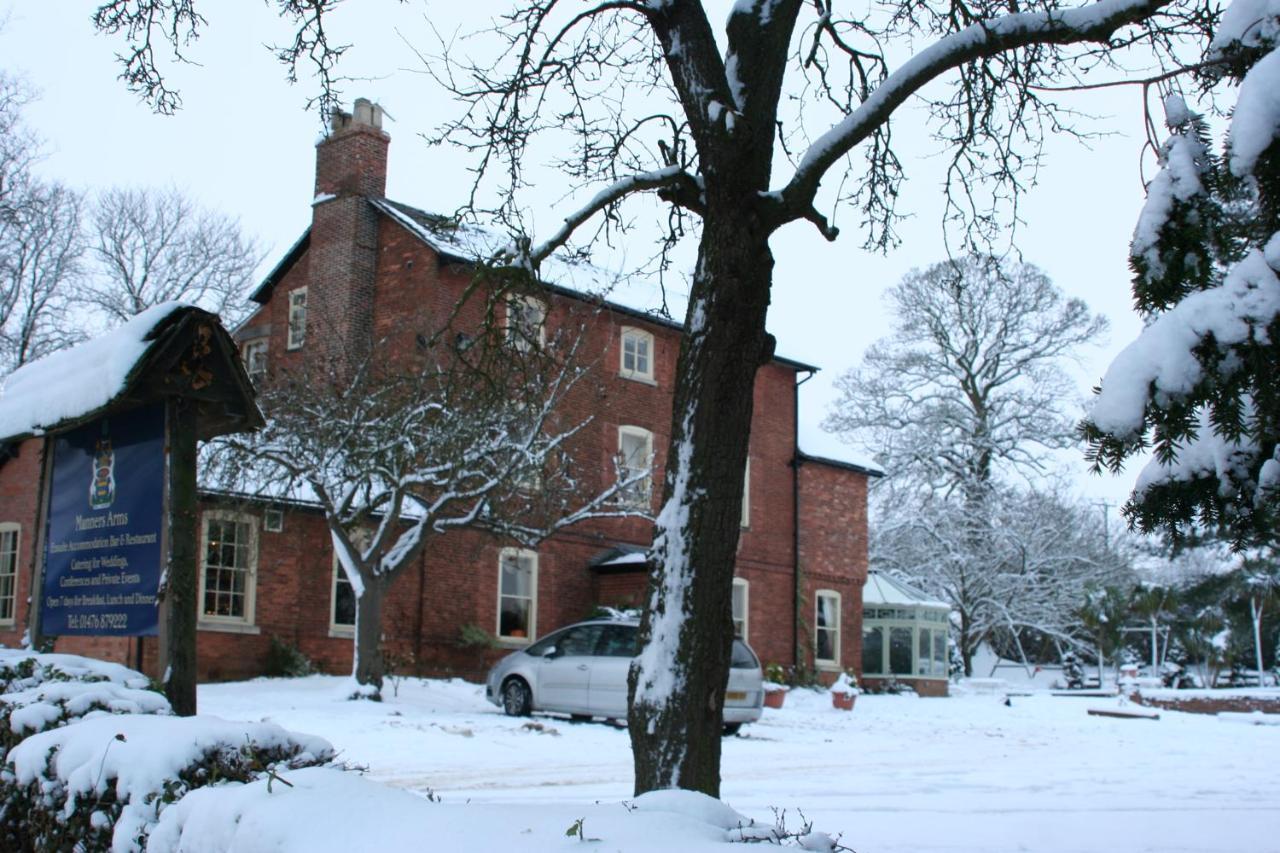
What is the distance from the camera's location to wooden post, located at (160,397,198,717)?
665 centimetres

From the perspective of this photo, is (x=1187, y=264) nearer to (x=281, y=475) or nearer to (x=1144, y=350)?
(x=1144, y=350)

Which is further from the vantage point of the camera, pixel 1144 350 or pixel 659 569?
pixel 659 569

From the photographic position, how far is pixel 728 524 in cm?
580

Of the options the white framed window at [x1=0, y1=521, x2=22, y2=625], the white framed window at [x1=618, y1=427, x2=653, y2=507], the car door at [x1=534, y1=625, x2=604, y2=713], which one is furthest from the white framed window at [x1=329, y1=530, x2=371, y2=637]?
the white framed window at [x1=618, y1=427, x2=653, y2=507]

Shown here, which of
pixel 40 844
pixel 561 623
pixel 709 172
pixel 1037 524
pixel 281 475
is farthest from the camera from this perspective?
pixel 1037 524

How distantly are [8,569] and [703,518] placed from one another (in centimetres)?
1905

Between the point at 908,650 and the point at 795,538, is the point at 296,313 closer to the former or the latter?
the point at 795,538

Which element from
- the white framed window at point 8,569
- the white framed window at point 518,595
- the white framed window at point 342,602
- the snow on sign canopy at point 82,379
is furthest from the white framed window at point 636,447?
the snow on sign canopy at point 82,379

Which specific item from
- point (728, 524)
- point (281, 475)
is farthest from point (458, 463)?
point (728, 524)

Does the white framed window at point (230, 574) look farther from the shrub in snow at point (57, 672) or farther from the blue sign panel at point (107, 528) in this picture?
the shrub in snow at point (57, 672)

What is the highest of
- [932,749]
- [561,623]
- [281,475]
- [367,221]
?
[367,221]

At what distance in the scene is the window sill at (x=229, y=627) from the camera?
20828mm

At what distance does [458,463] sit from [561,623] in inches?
344

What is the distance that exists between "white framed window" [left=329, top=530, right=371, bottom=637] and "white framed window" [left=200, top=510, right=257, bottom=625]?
1.68 meters
